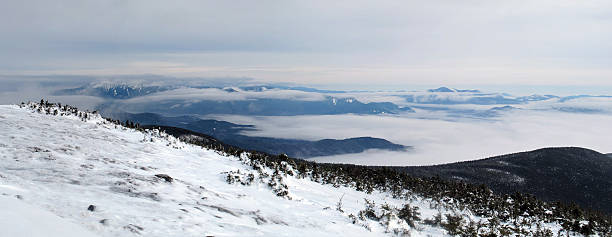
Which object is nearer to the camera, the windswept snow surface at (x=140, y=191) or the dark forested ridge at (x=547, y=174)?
the windswept snow surface at (x=140, y=191)

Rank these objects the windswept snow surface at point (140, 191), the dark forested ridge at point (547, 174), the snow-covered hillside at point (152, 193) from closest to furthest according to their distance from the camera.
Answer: the snow-covered hillside at point (152, 193) < the windswept snow surface at point (140, 191) < the dark forested ridge at point (547, 174)

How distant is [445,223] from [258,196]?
8.14 metres

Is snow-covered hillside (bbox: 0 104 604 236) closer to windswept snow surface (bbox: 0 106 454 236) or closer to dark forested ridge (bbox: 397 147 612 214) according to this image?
windswept snow surface (bbox: 0 106 454 236)

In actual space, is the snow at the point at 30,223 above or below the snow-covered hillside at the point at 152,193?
above

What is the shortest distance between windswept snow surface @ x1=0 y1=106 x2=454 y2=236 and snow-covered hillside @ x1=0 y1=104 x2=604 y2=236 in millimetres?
35

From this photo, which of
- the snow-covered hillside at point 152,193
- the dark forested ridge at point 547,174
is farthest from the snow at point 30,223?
the dark forested ridge at point 547,174

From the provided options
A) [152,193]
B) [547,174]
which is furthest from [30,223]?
[547,174]

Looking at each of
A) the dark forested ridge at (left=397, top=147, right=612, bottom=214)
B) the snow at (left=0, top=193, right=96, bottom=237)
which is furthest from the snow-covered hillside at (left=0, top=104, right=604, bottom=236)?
the dark forested ridge at (left=397, top=147, right=612, bottom=214)

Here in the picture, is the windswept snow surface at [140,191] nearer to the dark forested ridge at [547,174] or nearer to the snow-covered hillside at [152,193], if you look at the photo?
the snow-covered hillside at [152,193]

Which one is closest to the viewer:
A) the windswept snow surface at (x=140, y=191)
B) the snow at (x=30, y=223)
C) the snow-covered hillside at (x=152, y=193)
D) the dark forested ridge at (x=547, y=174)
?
the snow at (x=30, y=223)

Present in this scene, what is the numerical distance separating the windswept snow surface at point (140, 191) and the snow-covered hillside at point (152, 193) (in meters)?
0.03

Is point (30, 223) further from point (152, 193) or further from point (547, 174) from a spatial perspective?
point (547, 174)

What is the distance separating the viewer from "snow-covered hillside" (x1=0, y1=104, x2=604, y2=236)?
7.66 m

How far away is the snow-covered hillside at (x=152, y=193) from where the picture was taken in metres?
7.66
